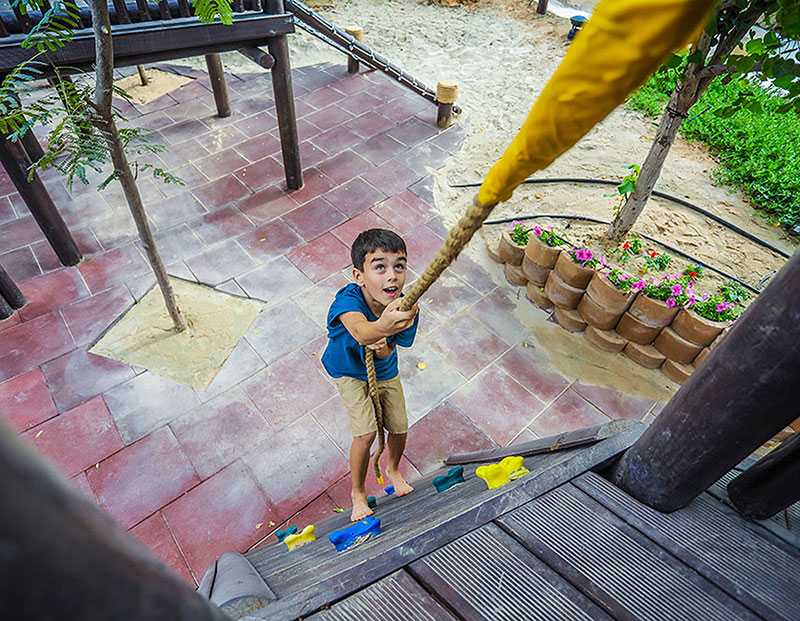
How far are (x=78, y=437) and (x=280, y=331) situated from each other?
5.21 feet

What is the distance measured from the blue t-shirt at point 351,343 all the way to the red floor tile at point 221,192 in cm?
361

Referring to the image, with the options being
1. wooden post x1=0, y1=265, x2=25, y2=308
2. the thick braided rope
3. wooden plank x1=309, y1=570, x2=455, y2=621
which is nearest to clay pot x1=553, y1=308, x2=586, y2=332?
the thick braided rope

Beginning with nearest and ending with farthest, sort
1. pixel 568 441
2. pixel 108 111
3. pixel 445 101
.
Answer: pixel 568 441
pixel 108 111
pixel 445 101

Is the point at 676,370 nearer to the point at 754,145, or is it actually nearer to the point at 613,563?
the point at 613,563

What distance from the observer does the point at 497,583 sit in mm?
1270

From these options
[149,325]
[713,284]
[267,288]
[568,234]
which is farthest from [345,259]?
[713,284]

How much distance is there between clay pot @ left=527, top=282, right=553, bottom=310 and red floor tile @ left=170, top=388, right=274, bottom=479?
2.57 metres

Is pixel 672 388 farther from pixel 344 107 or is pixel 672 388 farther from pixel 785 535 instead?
pixel 344 107

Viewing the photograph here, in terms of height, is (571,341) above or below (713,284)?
below

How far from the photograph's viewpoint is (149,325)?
13.3ft

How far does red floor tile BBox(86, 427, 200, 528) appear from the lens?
3.00 metres

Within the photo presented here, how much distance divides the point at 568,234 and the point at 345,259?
2197 mm

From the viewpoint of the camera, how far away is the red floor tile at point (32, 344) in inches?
145

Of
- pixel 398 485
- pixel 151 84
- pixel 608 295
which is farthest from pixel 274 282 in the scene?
pixel 151 84
